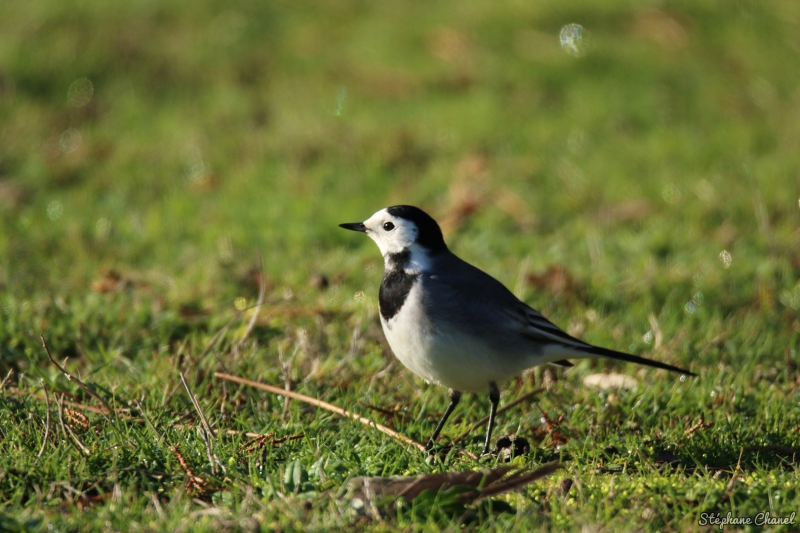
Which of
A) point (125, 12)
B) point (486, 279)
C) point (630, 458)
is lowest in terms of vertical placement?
point (630, 458)

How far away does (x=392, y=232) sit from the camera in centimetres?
462

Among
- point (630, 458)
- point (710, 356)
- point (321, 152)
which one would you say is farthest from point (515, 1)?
point (630, 458)

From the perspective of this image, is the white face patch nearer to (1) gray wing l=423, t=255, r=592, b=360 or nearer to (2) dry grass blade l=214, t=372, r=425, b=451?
(1) gray wing l=423, t=255, r=592, b=360

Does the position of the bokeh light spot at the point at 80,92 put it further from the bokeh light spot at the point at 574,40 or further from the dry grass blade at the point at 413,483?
the dry grass blade at the point at 413,483

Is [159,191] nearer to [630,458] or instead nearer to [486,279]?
[486,279]

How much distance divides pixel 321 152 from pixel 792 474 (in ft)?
18.8

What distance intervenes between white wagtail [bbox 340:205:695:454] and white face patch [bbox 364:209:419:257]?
0.18 ft

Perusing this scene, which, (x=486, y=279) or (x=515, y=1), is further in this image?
(x=515, y=1)

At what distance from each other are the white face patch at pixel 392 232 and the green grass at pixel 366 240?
0.64 meters

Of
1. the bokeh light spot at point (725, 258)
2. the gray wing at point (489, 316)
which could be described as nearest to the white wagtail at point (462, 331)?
the gray wing at point (489, 316)

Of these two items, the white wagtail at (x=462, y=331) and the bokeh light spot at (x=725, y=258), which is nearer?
the white wagtail at (x=462, y=331)

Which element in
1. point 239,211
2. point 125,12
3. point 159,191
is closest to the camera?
point 239,211

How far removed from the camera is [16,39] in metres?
9.77

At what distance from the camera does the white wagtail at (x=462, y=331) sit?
13.4 ft
